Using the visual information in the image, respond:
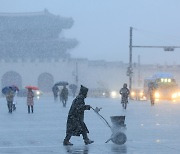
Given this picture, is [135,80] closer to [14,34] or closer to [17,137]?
[14,34]

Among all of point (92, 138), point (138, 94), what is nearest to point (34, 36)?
point (138, 94)

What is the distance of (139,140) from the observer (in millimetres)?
13133

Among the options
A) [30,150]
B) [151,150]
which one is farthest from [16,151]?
[151,150]

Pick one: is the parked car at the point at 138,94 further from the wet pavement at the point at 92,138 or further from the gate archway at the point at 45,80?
the wet pavement at the point at 92,138

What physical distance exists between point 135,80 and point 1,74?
68.6 feet

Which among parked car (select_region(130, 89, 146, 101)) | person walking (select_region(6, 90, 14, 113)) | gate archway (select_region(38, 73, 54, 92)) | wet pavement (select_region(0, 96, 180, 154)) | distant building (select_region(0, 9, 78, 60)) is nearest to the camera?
wet pavement (select_region(0, 96, 180, 154))

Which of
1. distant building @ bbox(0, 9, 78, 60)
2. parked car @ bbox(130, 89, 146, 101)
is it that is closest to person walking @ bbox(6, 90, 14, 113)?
parked car @ bbox(130, 89, 146, 101)

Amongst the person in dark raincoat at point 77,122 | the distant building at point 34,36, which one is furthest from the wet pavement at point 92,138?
the distant building at point 34,36

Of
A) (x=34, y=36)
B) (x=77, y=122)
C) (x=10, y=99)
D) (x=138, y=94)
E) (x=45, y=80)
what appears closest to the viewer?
(x=77, y=122)

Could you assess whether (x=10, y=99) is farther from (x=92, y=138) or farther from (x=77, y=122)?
(x=77, y=122)

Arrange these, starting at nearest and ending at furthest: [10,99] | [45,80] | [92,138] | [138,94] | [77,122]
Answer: [77,122]
[92,138]
[10,99]
[138,94]
[45,80]

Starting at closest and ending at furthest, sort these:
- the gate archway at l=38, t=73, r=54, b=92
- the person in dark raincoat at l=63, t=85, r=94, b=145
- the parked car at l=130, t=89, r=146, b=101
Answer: the person in dark raincoat at l=63, t=85, r=94, b=145 < the parked car at l=130, t=89, r=146, b=101 < the gate archway at l=38, t=73, r=54, b=92

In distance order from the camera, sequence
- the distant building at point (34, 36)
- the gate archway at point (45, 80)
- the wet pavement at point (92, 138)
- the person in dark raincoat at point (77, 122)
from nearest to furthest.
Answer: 1. the wet pavement at point (92, 138)
2. the person in dark raincoat at point (77, 122)
3. the gate archway at point (45, 80)
4. the distant building at point (34, 36)

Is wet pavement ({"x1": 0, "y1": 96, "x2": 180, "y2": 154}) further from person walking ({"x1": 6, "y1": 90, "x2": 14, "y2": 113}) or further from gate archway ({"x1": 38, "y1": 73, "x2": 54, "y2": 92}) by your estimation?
gate archway ({"x1": 38, "y1": 73, "x2": 54, "y2": 92})
